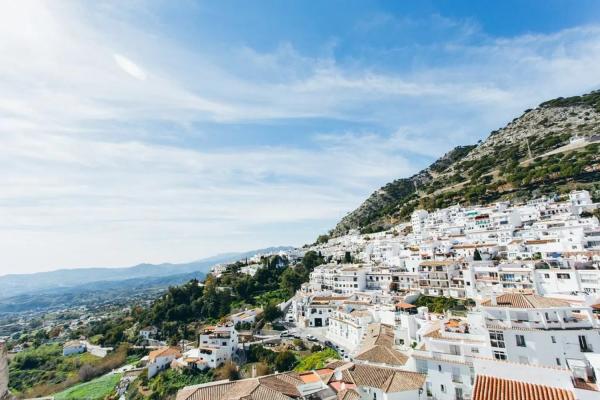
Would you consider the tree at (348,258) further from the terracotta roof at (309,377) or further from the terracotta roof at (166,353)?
the terracotta roof at (309,377)

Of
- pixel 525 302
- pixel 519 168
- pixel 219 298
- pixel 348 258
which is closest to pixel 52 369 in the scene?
pixel 219 298

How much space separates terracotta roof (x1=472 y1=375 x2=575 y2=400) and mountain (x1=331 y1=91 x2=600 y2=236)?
230ft

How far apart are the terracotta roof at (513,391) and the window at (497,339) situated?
33.3 ft

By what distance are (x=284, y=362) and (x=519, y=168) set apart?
267 ft

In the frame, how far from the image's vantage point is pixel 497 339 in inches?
829

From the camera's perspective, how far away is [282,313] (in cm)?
6153

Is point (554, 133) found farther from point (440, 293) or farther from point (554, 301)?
point (554, 301)

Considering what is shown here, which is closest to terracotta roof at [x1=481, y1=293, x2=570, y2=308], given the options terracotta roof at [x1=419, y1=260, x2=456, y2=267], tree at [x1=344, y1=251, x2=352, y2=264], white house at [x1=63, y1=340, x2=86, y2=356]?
terracotta roof at [x1=419, y1=260, x2=456, y2=267]

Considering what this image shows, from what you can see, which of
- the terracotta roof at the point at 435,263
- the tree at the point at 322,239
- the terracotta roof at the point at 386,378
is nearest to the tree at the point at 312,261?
the tree at the point at 322,239

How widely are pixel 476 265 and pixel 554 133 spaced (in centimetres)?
8822

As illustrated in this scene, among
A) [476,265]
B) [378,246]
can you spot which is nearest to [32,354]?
[378,246]

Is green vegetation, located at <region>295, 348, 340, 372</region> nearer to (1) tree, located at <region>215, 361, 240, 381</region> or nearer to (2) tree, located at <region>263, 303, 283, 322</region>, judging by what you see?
(1) tree, located at <region>215, 361, 240, 381</region>

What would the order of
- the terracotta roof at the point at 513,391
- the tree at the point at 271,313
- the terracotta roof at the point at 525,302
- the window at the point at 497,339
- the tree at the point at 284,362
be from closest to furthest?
the terracotta roof at the point at 513,391, the window at the point at 497,339, the terracotta roof at the point at 525,302, the tree at the point at 284,362, the tree at the point at 271,313

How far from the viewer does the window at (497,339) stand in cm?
2083
